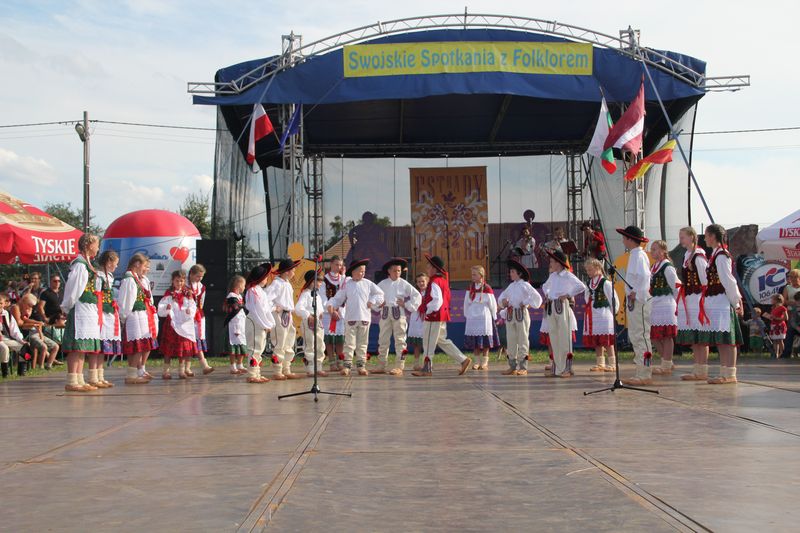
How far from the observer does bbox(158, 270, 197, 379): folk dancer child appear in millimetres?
13039

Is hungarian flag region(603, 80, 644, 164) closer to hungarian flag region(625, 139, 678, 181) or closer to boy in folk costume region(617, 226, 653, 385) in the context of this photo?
hungarian flag region(625, 139, 678, 181)

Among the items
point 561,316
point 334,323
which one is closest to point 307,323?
point 334,323

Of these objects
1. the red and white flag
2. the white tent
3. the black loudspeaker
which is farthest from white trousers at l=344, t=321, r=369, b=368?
the white tent

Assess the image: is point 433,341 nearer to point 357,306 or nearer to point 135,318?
point 357,306

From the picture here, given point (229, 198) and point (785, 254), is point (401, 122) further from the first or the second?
point (785, 254)

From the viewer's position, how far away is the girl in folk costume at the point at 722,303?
33.3 feet

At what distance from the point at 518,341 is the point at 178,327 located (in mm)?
5036

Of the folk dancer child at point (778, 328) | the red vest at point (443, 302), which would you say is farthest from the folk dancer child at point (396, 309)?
the folk dancer child at point (778, 328)

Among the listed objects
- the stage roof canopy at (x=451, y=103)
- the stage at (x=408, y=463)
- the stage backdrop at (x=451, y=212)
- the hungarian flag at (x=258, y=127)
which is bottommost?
the stage at (x=408, y=463)

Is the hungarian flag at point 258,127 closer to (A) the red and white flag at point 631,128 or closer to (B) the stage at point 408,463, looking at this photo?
(A) the red and white flag at point 631,128

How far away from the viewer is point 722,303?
34.0 ft

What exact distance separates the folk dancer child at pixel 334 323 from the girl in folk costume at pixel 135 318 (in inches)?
104

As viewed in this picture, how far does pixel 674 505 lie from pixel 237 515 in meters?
1.94

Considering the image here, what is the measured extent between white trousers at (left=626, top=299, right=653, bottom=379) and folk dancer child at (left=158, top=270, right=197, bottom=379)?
6.34 m
